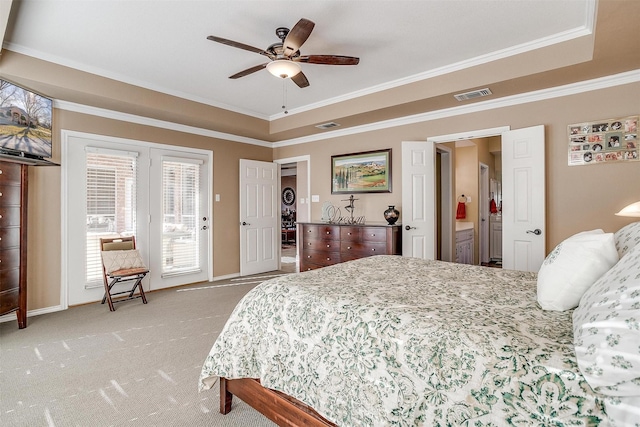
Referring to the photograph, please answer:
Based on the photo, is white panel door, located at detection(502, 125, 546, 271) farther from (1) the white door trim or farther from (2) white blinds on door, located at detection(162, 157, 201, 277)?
(2) white blinds on door, located at detection(162, 157, 201, 277)

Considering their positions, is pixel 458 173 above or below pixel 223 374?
above

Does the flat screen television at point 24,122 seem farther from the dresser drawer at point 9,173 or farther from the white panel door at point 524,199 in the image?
the white panel door at point 524,199

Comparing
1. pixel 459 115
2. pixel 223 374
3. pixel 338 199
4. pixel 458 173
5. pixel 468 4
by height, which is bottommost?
pixel 223 374

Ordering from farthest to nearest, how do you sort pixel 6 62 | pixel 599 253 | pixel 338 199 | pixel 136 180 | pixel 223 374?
pixel 338 199
pixel 136 180
pixel 6 62
pixel 223 374
pixel 599 253

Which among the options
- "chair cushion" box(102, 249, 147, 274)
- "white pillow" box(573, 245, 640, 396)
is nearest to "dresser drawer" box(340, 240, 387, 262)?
"chair cushion" box(102, 249, 147, 274)

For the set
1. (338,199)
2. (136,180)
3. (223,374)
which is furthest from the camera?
(338,199)

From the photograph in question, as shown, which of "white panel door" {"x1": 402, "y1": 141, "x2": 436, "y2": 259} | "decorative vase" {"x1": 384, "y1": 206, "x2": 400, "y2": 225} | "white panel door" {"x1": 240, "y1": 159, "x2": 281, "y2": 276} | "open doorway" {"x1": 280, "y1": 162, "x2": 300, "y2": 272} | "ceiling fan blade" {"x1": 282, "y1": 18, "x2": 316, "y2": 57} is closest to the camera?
"ceiling fan blade" {"x1": 282, "y1": 18, "x2": 316, "y2": 57}

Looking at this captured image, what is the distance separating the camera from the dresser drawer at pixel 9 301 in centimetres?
305

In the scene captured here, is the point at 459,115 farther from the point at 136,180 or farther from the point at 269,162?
the point at 136,180

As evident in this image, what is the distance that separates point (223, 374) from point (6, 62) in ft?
11.7

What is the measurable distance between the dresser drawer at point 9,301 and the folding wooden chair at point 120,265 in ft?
2.64

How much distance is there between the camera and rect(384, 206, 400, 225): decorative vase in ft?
14.4

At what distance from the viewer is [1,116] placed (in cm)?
315

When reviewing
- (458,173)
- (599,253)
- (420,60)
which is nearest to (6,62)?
(420,60)
